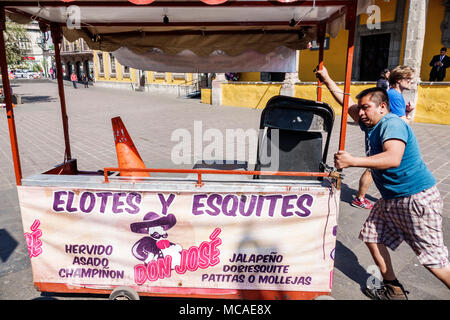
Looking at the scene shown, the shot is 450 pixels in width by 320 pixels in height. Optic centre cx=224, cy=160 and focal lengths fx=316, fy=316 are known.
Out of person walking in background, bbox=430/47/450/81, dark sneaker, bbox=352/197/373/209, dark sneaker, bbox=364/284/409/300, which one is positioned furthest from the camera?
person walking in background, bbox=430/47/450/81

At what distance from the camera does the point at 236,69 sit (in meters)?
5.51

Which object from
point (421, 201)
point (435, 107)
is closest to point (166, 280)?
point (421, 201)

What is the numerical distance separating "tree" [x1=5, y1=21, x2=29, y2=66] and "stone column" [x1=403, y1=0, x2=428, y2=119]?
18.8 metres

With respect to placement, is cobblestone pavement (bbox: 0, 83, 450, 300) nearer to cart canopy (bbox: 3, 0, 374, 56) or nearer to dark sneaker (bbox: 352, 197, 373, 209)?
dark sneaker (bbox: 352, 197, 373, 209)

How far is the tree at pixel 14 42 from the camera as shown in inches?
662

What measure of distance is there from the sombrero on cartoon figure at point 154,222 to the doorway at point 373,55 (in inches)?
638

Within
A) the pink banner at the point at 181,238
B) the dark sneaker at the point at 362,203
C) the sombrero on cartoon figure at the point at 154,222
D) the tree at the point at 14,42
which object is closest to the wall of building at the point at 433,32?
the dark sneaker at the point at 362,203

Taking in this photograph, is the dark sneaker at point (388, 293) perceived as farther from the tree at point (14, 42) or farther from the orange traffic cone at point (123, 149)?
the tree at point (14, 42)

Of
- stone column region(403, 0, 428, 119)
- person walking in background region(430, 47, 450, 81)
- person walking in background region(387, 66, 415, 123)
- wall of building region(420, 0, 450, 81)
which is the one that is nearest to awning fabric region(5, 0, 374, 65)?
person walking in background region(387, 66, 415, 123)

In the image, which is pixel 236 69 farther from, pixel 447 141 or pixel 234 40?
pixel 447 141

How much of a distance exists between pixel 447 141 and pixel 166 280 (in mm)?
Answer: 9011

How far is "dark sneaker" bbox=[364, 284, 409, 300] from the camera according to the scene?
9.20 ft

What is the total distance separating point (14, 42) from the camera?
1733cm

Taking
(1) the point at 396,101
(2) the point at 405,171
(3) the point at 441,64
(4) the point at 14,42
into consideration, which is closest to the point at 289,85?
(3) the point at 441,64
